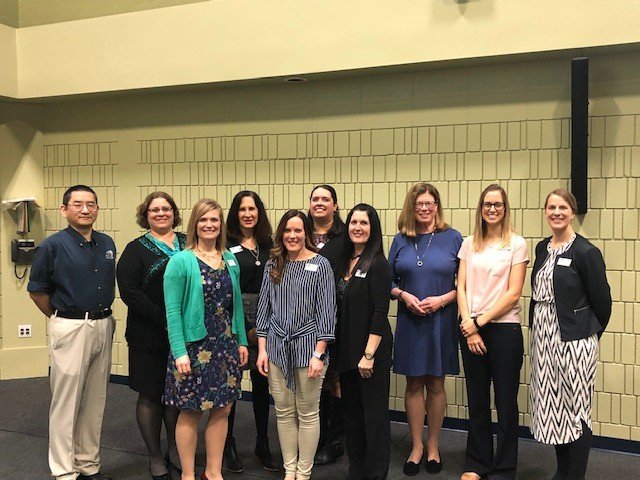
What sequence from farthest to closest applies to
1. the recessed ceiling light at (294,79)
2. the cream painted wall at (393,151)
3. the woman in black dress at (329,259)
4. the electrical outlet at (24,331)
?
the electrical outlet at (24,331), the recessed ceiling light at (294,79), the cream painted wall at (393,151), the woman in black dress at (329,259)

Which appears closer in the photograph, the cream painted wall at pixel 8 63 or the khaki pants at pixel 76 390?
the khaki pants at pixel 76 390

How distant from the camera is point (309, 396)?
9.83 feet

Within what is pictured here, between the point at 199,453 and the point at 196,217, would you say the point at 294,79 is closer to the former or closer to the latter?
the point at 196,217

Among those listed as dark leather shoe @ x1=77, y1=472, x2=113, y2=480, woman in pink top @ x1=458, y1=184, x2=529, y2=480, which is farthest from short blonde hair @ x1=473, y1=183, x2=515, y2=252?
dark leather shoe @ x1=77, y1=472, x2=113, y2=480

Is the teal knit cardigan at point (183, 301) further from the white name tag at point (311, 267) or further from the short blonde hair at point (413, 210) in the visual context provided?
the short blonde hair at point (413, 210)

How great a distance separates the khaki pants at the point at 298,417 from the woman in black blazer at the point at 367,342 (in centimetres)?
17

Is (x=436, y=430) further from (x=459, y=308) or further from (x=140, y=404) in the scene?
(x=140, y=404)

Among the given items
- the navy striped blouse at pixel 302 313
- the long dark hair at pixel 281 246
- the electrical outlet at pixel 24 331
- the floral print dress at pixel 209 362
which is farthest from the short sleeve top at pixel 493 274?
the electrical outlet at pixel 24 331

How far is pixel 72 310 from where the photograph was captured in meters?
3.10

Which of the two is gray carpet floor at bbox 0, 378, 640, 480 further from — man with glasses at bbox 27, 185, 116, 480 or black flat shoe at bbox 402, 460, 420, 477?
man with glasses at bbox 27, 185, 116, 480

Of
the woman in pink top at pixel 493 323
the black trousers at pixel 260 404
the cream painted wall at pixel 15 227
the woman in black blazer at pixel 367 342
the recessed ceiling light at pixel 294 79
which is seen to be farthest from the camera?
the cream painted wall at pixel 15 227

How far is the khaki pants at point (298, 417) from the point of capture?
118 inches

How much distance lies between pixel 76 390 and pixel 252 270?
1092mm

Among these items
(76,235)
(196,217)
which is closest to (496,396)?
(196,217)
